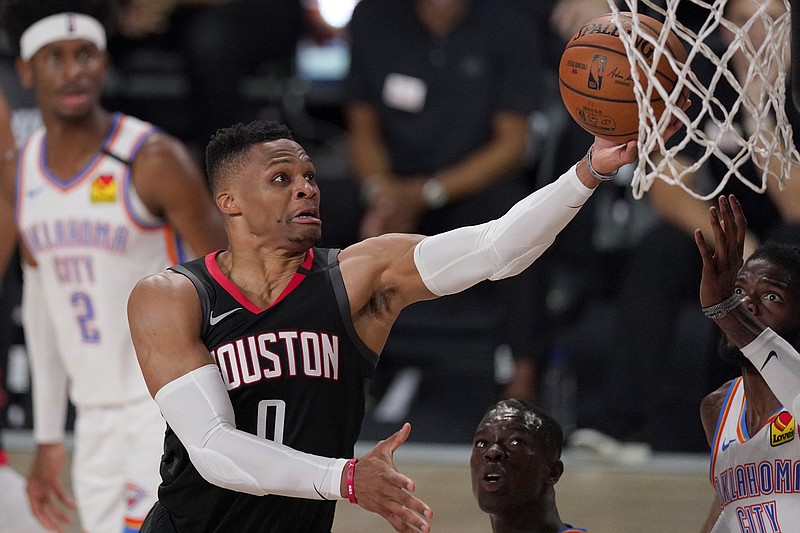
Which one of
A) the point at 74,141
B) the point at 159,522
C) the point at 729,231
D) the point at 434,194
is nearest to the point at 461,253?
the point at 729,231

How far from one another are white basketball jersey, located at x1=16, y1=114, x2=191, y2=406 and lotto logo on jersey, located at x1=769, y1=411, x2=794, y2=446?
2.25 meters

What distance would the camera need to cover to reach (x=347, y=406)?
11.7 feet

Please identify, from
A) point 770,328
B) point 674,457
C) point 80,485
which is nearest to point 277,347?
point 770,328

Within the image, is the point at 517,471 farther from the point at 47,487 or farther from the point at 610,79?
the point at 47,487

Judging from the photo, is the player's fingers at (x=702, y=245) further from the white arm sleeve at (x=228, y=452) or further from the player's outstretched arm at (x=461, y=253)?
the white arm sleeve at (x=228, y=452)

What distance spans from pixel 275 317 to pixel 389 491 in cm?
77

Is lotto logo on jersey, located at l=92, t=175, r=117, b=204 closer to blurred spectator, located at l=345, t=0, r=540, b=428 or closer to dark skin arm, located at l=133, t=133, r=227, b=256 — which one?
dark skin arm, located at l=133, t=133, r=227, b=256

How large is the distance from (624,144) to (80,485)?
8.32 feet

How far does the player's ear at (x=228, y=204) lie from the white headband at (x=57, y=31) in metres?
1.80

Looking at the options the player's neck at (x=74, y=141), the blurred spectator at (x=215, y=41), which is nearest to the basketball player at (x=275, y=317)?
the player's neck at (x=74, y=141)

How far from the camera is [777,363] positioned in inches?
130

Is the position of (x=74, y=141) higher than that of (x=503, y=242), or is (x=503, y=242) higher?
(x=74, y=141)

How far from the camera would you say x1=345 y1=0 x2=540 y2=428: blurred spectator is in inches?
272

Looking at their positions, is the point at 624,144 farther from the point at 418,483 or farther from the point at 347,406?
the point at 418,483
